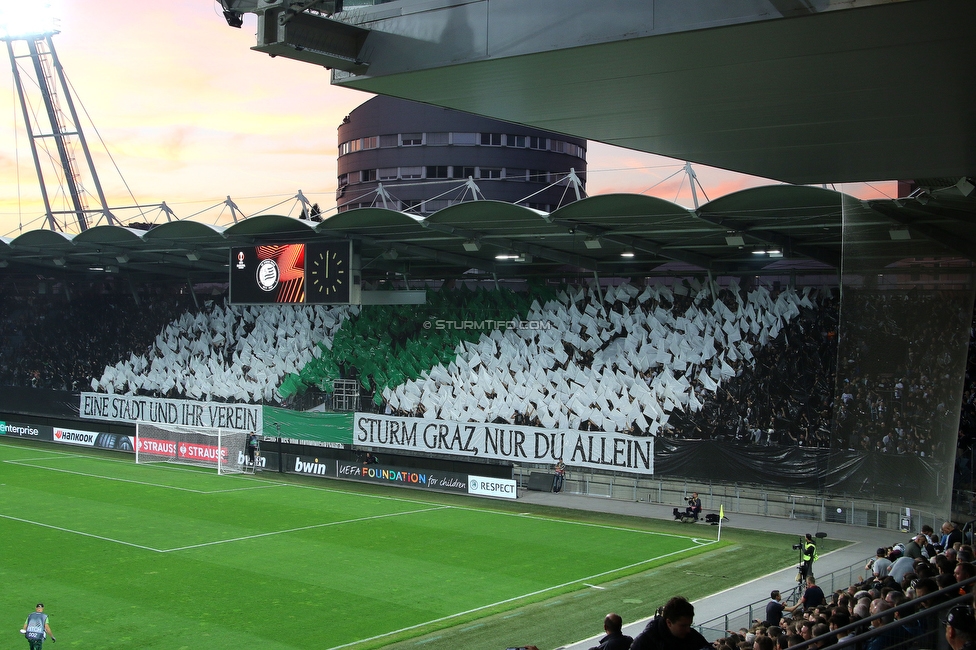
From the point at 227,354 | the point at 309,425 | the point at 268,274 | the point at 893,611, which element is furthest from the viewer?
the point at 227,354

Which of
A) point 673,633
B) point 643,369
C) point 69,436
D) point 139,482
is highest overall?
point 643,369

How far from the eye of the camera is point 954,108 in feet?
23.5

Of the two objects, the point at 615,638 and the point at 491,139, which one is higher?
the point at 491,139

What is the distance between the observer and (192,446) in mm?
40906

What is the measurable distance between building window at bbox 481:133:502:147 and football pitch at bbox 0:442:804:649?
165 feet

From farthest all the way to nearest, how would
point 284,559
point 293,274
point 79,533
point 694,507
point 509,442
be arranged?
point 293,274
point 509,442
point 694,507
point 79,533
point 284,559

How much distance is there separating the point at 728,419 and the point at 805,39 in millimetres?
27688

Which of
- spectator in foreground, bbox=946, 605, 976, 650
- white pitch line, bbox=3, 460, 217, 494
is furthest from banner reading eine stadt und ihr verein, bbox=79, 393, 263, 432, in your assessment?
spectator in foreground, bbox=946, 605, 976, 650

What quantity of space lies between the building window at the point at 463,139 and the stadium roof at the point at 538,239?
36.2 metres

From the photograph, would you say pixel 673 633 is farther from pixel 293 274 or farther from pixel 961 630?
pixel 293 274

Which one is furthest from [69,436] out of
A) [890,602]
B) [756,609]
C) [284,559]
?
[890,602]

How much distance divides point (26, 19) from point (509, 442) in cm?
3904

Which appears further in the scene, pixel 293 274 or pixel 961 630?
pixel 293 274

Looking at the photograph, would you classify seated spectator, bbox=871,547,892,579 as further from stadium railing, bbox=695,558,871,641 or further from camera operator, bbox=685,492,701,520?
camera operator, bbox=685,492,701,520
